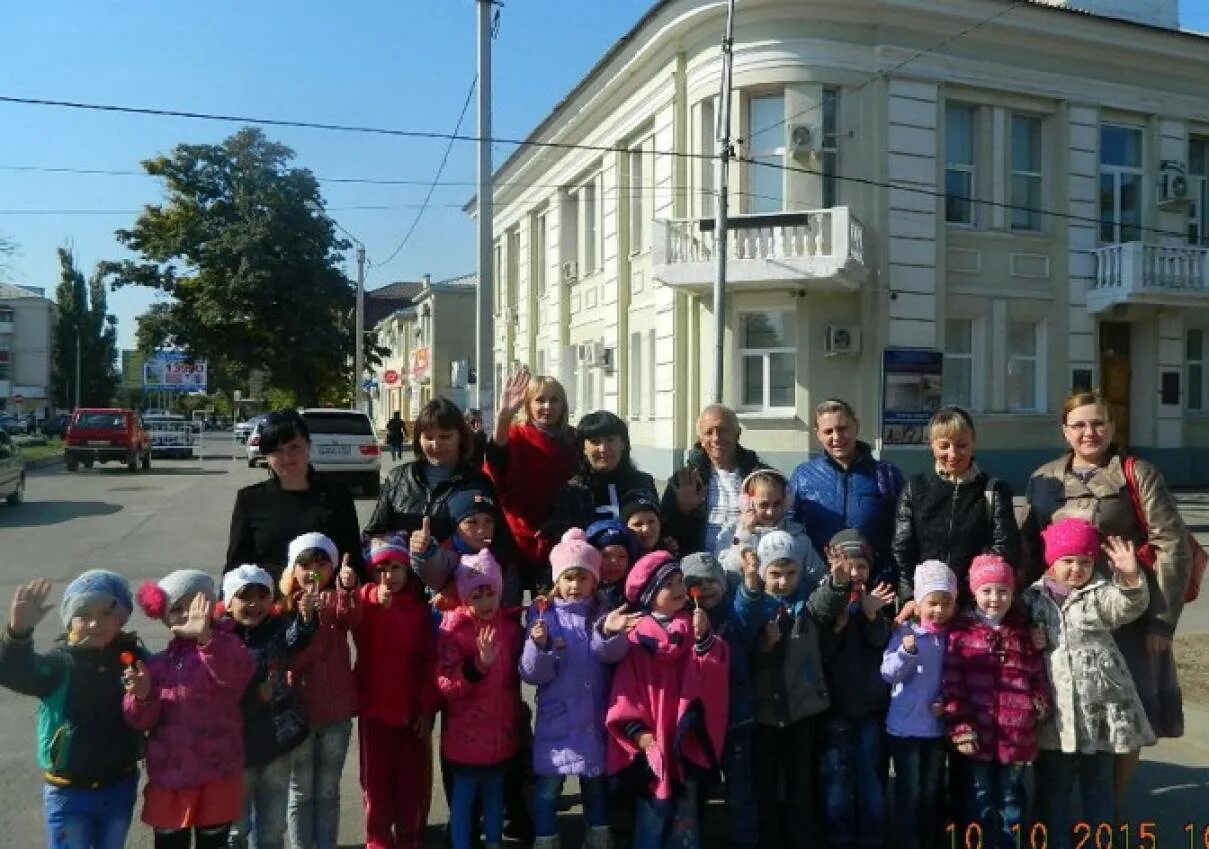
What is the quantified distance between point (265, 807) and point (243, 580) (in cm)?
88

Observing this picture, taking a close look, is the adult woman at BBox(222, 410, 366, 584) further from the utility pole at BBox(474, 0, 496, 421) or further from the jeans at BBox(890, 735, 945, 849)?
the utility pole at BBox(474, 0, 496, 421)

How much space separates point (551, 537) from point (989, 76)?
1893 centimetres

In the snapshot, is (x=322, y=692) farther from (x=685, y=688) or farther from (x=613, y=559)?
(x=685, y=688)

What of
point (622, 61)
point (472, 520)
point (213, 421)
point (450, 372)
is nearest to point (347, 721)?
point (472, 520)

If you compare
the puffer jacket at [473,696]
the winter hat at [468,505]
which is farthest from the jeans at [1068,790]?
the winter hat at [468,505]

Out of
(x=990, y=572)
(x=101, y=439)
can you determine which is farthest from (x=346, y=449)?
(x=990, y=572)

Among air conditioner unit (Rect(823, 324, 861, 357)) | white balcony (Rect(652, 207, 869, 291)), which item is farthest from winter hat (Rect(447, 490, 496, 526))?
air conditioner unit (Rect(823, 324, 861, 357))

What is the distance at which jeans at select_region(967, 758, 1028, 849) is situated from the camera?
4191 mm

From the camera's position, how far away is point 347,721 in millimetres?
4188

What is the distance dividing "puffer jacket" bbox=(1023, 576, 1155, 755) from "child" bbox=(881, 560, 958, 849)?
1.24ft

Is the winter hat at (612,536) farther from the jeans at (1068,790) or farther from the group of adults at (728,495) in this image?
the jeans at (1068,790)

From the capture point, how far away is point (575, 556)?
14.0 feet

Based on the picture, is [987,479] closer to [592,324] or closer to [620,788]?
[620,788]

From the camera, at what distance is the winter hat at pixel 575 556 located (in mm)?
4254
